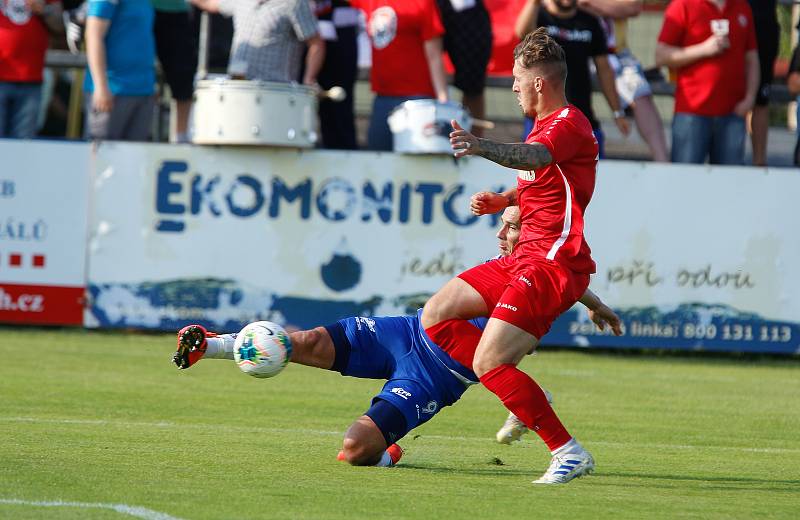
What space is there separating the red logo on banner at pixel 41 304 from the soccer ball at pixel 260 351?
671 cm

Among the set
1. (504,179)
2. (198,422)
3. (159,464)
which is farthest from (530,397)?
(504,179)

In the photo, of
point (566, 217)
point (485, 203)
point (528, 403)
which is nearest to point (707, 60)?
point (485, 203)

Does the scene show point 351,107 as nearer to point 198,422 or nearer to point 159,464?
point 198,422

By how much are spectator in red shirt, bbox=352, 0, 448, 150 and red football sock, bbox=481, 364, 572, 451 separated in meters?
6.72

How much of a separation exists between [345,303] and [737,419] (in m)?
4.51

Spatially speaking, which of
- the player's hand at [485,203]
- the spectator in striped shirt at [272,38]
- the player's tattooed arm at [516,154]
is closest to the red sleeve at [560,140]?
the player's tattooed arm at [516,154]

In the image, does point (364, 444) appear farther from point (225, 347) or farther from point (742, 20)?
point (742, 20)

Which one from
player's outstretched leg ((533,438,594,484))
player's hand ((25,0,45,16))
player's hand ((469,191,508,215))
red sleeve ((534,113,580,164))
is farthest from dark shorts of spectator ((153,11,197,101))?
player's outstretched leg ((533,438,594,484))

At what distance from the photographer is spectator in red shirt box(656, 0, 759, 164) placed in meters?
13.6

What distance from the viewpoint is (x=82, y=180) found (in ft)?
43.4

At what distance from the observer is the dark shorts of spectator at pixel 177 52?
1425cm

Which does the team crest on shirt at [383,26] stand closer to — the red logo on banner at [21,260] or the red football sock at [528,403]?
the red logo on banner at [21,260]

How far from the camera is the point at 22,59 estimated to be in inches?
537

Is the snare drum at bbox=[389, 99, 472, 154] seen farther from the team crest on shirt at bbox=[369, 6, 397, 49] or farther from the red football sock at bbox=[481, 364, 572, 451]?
the red football sock at bbox=[481, 364, 572, 451]
